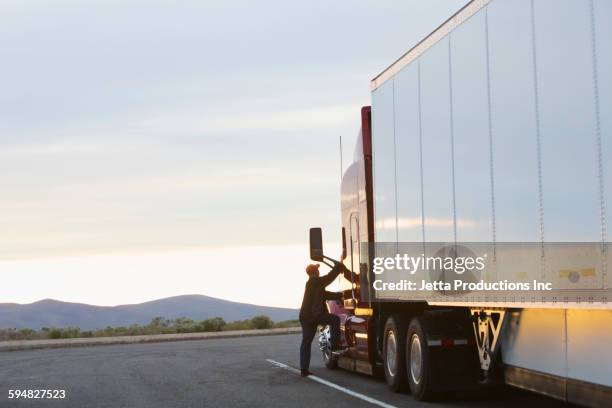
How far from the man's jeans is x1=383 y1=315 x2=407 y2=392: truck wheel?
2563 mm

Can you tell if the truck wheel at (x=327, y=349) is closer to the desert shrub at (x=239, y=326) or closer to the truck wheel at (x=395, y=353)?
the truck wheel at (x=395, y=353)

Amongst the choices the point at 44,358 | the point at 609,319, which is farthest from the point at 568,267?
the point at 44,358

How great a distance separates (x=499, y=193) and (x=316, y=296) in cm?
796

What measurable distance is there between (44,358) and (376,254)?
43.6 feet

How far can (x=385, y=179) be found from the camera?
1538cm

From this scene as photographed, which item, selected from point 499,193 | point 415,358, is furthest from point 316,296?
point 499,193

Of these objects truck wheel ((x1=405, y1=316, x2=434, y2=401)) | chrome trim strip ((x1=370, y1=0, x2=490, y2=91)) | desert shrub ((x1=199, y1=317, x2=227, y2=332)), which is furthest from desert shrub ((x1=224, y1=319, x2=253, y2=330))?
truck wheel ((x1=405, y1=316, x2=434, y2=401))

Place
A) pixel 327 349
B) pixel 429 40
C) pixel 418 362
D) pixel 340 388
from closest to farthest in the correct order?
pixel 429 40 < pixel 418 362 < pixel 340 388 < pixel 327 349

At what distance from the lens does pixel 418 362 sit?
45.8 ft

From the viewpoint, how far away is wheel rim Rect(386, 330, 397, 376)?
1498 cm

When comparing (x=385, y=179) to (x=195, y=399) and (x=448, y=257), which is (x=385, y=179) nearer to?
(x=448, y=257)

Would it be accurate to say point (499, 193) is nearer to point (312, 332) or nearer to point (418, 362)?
point (418, 362)

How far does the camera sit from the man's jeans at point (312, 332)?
1786cm

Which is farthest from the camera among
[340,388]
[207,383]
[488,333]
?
[207,383]
